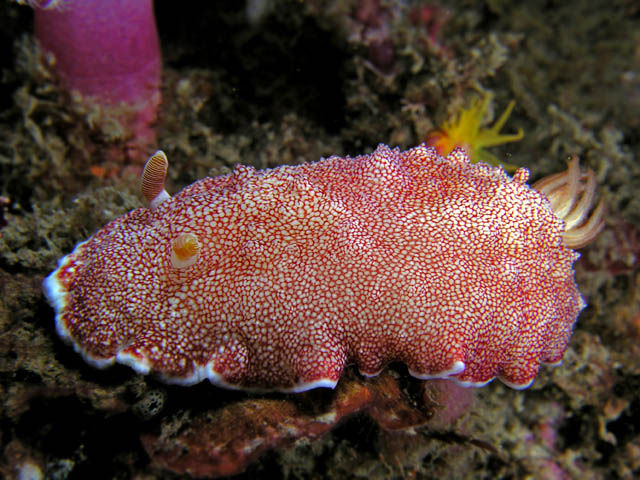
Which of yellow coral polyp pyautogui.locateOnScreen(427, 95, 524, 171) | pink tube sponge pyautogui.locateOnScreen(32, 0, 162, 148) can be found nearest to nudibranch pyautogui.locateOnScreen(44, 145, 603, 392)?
yellow coral polyp pyautogui.locateOnScreen(427, 95, 524, 171)

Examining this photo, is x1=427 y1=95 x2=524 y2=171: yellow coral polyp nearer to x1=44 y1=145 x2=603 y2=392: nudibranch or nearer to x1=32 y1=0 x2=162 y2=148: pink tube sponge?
x1=44 y1=145 x2=603 y2=392: nudibranch

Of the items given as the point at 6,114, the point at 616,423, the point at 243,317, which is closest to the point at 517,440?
the point at 616,423

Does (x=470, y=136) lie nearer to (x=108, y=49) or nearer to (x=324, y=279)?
(x=324, y=279)

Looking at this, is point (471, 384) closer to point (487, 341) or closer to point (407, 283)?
point (487, 341)

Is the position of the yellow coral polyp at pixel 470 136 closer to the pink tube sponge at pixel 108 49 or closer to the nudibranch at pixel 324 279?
the nudibranch at pixel 324 279

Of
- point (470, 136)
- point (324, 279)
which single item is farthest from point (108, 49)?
point (470, 136)

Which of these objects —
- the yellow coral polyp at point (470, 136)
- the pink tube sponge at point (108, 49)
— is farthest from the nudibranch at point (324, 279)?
Answer: the pink tube sponge at point (108, 49)
